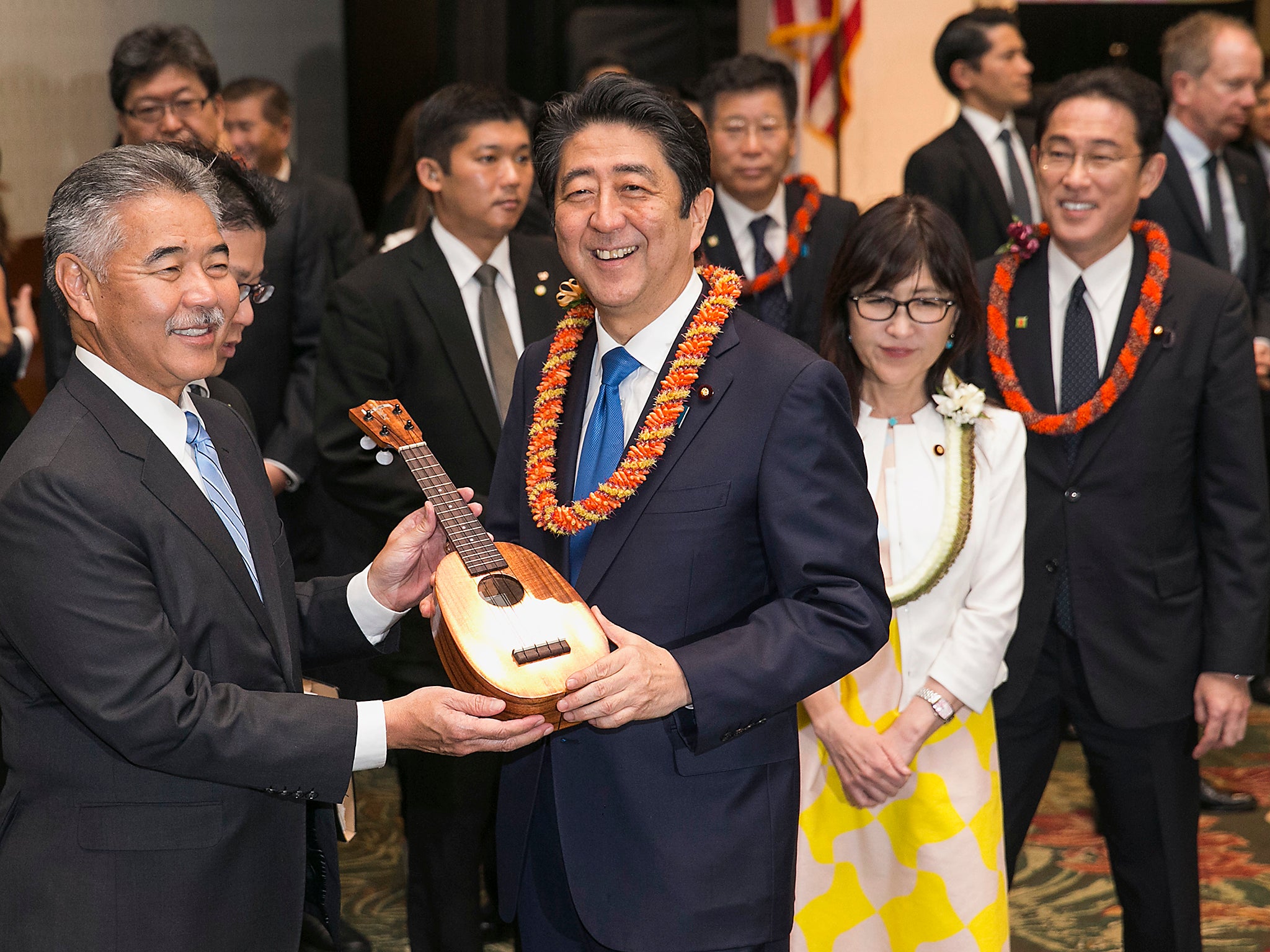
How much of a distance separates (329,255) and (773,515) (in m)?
2.88

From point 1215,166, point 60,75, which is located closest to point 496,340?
point 60,75

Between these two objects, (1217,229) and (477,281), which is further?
(1217,229)

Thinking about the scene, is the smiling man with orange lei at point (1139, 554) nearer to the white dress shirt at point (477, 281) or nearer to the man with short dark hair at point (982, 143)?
the white dress shirt at point (477, 281)

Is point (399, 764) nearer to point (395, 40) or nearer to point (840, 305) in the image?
point (840, 305)

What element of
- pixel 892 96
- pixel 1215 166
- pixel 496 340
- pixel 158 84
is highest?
pixel 892 96

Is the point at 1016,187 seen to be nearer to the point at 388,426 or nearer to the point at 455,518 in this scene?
the point at 388,426

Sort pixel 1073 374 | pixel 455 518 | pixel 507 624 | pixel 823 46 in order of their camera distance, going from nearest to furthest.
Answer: pixel 507 624, pixel 455 518, pixel 1073 374, pixel 823 46

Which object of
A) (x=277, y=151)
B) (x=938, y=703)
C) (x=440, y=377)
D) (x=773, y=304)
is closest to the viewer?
(x=938, y=703)

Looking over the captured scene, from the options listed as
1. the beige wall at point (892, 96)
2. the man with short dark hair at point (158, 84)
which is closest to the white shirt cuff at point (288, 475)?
the man with short dark hair at point (158, 84)

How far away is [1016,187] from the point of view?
490 centimetres

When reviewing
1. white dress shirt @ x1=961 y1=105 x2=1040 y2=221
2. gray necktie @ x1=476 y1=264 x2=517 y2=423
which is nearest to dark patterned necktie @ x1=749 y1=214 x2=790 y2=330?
gray necktie @ x1=476 y1=264 x2=517 y2=423

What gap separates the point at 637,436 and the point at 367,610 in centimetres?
55

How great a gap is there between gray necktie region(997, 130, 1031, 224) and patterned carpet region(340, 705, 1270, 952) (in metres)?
1.94

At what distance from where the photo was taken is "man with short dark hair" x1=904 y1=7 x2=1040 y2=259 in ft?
15.5
